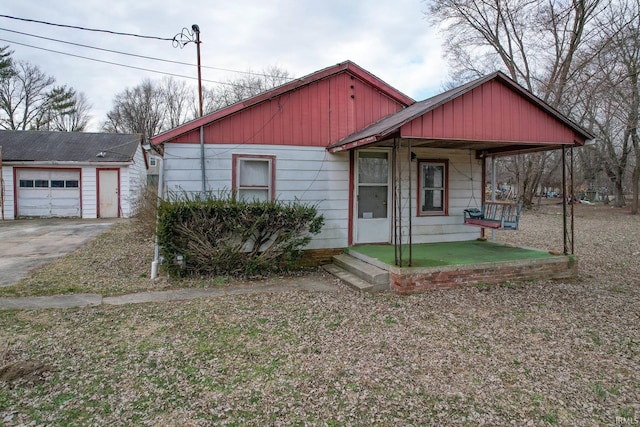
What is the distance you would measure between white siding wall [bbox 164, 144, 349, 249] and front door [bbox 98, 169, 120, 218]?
462 inches

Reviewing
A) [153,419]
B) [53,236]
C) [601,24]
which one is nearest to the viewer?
[153,419]

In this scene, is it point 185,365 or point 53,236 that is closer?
point 185,365

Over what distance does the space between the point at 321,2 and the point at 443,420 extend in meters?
10.2

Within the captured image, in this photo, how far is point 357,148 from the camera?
7.41 metres

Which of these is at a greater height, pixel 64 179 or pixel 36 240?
Answer: pixel 64 179

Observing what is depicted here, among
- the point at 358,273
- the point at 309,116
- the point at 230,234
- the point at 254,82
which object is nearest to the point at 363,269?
the point at 358,273

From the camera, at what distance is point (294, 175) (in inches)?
289

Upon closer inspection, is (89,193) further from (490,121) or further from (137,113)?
(137,113)

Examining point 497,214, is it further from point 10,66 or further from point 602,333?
point 10,66

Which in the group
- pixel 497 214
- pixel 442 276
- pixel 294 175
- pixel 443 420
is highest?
pixel 294 175

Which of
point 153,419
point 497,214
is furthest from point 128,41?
point 153,419

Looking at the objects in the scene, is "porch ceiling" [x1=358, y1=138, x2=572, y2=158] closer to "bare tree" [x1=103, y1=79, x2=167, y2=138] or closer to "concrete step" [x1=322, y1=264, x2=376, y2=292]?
"concrete step" [x1=322, y1=264, x2=376, y2=292]

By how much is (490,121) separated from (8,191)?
59.2 feet

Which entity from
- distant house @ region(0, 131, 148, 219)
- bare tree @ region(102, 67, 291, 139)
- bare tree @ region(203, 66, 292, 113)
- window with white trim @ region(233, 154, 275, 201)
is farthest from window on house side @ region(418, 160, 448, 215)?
bare tree @ region(102, 67, 291, 139)
